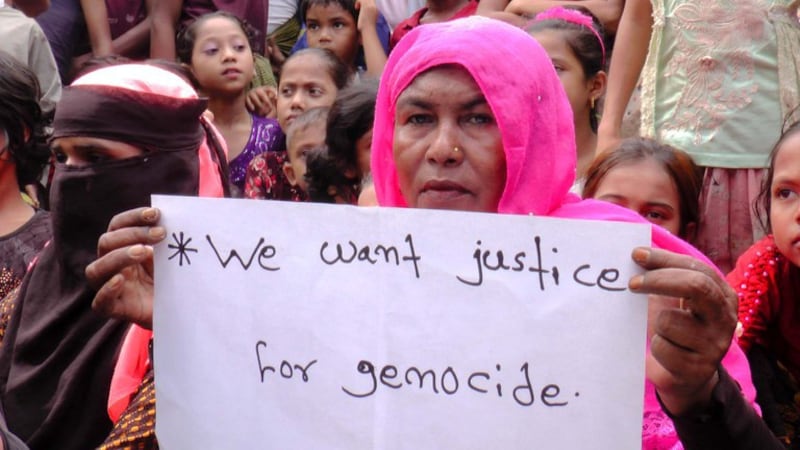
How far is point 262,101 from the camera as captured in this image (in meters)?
6.46

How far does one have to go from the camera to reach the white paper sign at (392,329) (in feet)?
6.25

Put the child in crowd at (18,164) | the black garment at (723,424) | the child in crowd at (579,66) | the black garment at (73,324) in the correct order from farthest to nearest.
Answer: the child in crowd at (579,66) < the child in crowd at (18,164) < the black garment at (73,324) < the black garment at (723,424)

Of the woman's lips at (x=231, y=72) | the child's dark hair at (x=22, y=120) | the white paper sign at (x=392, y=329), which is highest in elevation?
the woman's lips at (x=231, y=72)

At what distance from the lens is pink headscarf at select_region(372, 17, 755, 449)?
2281 millimetres

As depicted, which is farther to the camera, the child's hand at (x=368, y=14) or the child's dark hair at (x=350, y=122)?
the child's hand at (x=368, y=14)

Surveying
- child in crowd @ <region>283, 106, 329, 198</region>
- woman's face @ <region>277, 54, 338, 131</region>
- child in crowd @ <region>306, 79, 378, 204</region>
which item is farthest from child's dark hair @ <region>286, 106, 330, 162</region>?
child in crowd @ <region>306, 79, 378, 204</region>

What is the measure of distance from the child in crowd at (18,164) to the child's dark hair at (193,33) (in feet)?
7.08

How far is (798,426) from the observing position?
2912 mm

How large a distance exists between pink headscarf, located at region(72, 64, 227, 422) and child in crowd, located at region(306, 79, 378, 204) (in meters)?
0.97

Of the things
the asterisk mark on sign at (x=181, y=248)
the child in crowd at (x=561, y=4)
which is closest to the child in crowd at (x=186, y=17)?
the child in crowd at (x=561, y=4)

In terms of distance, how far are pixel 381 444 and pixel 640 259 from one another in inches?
20.4

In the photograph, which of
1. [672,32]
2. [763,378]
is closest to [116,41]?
[672,32]

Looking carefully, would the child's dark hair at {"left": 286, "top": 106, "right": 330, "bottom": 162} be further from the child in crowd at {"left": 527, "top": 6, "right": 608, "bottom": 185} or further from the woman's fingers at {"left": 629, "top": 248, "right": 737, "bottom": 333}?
the woman's fingers at {"left": 629, "top": 248, "right": 737, "bottom": 333}

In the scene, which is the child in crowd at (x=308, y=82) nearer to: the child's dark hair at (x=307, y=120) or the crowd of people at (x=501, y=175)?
the crowd of people at (x=501, y=175)
